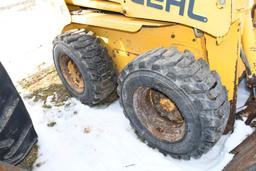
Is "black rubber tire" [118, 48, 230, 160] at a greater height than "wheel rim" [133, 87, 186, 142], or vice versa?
"black rubber tire" [118, 48, 230, 160]

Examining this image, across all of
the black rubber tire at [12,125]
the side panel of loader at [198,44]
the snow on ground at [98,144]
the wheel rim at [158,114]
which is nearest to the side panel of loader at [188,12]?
the side panel of loader at [198,44]

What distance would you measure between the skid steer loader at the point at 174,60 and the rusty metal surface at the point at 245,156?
247mm

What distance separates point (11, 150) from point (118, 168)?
106cm

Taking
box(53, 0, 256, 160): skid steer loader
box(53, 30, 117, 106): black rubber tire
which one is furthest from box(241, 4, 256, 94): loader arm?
box(53, 30, 117, 106): black rubber tire

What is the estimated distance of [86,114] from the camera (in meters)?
4.10

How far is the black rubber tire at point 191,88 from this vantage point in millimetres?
2631

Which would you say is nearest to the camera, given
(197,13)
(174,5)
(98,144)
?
(197,13)

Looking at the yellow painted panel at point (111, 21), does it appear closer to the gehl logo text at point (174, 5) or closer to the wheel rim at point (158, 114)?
the gehl logo text at point (174, 5)

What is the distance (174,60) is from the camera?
2695 mm

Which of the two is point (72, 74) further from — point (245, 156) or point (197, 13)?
point (245, 156)

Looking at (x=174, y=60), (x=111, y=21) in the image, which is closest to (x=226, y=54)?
(x=174, y=60)

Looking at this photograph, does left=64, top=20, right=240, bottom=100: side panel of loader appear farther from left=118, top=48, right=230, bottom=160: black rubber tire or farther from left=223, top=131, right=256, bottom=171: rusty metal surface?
left=223, top=131, right=256, bottom=171: rusty metal surface

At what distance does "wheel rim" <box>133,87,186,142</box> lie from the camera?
312cm

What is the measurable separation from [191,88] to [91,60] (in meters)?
1.40
